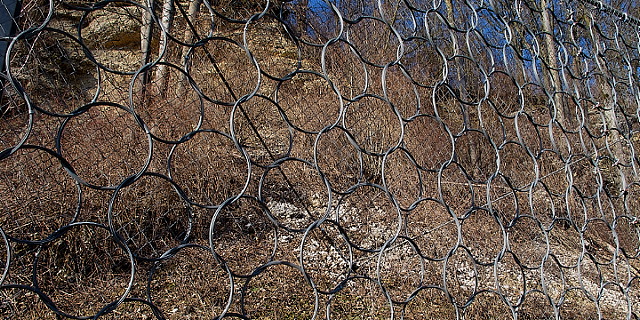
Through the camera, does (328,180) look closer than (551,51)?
Yes

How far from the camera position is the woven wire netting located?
1.23 metres

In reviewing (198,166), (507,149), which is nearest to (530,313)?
(507,149)

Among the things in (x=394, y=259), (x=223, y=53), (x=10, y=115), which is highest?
(x=223, y=53)

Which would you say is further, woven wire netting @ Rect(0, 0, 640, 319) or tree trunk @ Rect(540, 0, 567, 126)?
tree trunk @ Rect(540, 0, 567, 126)

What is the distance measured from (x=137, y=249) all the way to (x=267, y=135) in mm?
1246

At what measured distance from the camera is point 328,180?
1.63 m

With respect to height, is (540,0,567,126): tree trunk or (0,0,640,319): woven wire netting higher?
(540,0,567,126): tree trunk

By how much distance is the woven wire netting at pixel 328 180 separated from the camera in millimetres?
1230

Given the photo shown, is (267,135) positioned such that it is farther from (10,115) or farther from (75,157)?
(10,115)

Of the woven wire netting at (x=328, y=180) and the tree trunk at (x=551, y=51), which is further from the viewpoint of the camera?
the tree trunk at (x=551, y=51)

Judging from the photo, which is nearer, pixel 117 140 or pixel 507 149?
pixel 117 140

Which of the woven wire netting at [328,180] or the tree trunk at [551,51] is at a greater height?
the tree trunk at [551,51]

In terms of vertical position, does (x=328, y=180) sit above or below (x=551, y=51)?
below

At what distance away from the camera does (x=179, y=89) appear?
8.18 ft
